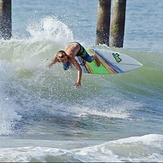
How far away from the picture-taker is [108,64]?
15055 mm

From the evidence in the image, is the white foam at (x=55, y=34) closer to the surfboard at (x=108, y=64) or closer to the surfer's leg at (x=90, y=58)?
the surfboard at (x=108, y=64)

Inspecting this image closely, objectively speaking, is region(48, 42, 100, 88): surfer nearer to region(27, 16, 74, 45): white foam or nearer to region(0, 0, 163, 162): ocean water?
region(0, 0, 163, 162): ocean water

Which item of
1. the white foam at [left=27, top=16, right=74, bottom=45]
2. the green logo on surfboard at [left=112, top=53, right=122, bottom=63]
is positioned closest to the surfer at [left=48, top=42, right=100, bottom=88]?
the green logo on surfboard at [left=112, top=53, right=122, bottom=63]

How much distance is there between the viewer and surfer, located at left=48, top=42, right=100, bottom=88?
41.4 ft

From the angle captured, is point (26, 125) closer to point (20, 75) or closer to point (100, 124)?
point (100, 124)

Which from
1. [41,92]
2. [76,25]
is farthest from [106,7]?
[76,25]

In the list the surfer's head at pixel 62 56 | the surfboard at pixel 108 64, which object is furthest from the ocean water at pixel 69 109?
the surfer's head at pixel 62 56

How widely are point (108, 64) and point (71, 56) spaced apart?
84.3 inches

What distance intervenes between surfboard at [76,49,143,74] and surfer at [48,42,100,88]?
541mm

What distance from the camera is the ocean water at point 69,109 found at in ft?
29.8

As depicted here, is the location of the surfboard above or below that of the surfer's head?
below

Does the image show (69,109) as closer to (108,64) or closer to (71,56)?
(71,56)

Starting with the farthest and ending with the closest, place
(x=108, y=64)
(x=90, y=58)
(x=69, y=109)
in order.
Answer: (x=108, y=64) < (x=90, y=58) < (x=69, y=109)

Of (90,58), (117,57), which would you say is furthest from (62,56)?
(117,57)
